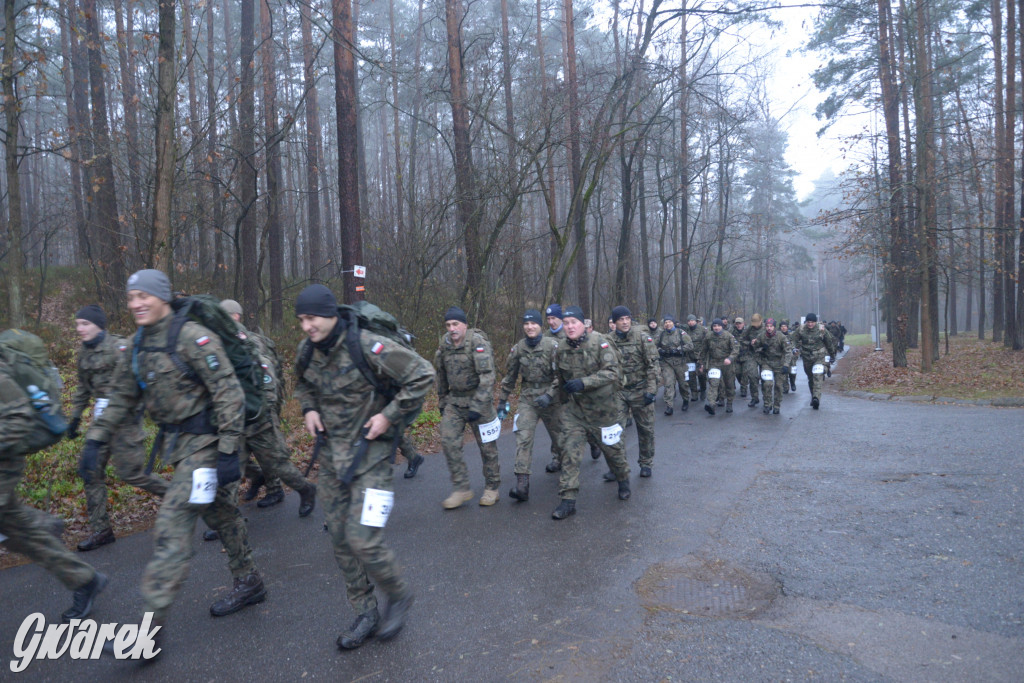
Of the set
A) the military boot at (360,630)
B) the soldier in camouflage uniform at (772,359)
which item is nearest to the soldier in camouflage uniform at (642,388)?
the military boot at (360,630)

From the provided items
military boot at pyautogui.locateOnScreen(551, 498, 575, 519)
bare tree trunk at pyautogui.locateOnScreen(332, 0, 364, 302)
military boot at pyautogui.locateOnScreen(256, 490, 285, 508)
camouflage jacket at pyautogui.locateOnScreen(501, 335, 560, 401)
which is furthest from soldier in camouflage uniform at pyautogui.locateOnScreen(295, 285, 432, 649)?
bare tree trunk at pyautogui.locateOnScreen(332, 0, 364, 302)

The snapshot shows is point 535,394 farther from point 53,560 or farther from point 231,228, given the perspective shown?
point 231,228

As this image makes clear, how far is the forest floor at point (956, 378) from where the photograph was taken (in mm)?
15625

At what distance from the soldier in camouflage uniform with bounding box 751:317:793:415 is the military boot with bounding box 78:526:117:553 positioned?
37.5 ft

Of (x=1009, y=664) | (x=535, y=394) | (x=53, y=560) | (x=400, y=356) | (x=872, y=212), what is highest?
(x=872, y=212)

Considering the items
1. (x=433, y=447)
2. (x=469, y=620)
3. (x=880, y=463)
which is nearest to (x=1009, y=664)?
(x=469, y=620)

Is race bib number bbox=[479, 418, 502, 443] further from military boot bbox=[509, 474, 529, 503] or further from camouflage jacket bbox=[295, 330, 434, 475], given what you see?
camouflage jacket bbox=[295, 330, 434, 475]

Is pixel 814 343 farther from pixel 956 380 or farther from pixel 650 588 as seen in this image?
pixel 650 588

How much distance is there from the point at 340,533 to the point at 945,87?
2831 centimetres

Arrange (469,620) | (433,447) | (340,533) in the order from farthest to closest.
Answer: (433,447) < (469,620) < (340,533)

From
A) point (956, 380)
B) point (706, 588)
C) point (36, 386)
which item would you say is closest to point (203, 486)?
point (36, 386)

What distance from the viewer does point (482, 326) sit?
15.6 metres

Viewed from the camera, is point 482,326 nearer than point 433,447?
No

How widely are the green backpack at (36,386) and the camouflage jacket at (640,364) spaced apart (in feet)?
19.4
